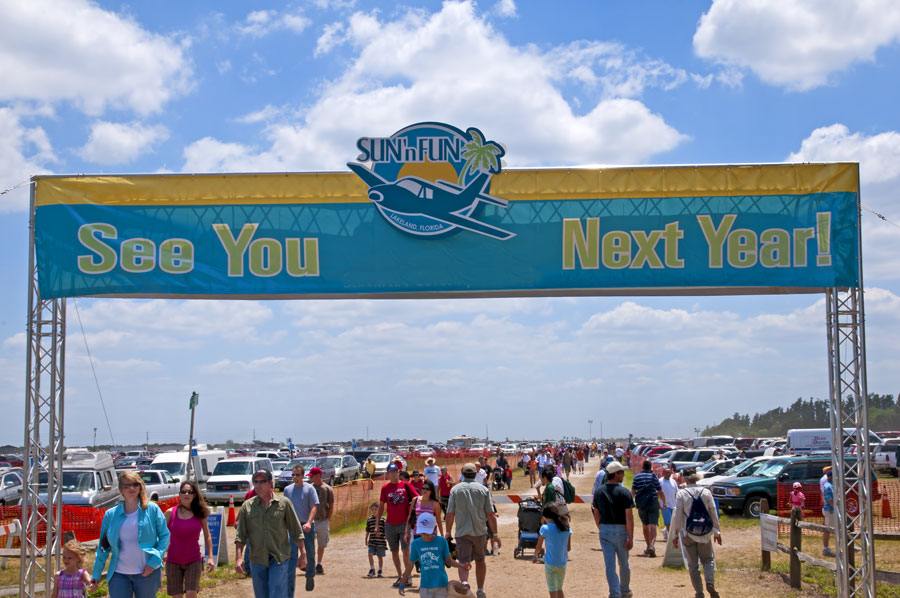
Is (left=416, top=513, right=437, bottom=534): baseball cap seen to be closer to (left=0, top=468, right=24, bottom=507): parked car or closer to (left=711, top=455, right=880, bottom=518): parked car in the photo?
(left=711, top=455, right=880, bottom=518): parked car

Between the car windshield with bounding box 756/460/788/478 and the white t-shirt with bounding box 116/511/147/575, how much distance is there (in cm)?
2014

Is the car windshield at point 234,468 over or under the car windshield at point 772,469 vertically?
under

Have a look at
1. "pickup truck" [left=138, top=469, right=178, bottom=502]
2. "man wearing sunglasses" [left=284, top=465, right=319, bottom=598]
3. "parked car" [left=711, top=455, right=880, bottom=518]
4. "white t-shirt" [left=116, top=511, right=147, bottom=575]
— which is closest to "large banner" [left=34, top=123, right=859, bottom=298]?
"man wearing sunglasses" [left=284, top=465, right=319, bottom=598]

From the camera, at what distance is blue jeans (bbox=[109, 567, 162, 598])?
806 centimetres

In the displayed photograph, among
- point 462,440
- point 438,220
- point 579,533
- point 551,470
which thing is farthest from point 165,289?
point 462,440

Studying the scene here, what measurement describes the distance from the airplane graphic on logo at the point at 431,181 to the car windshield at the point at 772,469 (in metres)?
16.5

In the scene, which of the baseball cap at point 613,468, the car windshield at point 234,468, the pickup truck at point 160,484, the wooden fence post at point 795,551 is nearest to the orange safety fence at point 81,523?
the pickup truck at point 160,484

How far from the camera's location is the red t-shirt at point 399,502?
12.5 meters

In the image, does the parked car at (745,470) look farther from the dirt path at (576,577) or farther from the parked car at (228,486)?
the parked car at (228,486)

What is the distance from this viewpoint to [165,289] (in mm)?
11258

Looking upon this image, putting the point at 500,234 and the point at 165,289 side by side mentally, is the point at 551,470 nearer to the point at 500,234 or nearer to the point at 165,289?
the point at 500,234

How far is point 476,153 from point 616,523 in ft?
16.2

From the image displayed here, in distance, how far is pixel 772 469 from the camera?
2462 cm

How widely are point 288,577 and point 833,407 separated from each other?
22.2ft
